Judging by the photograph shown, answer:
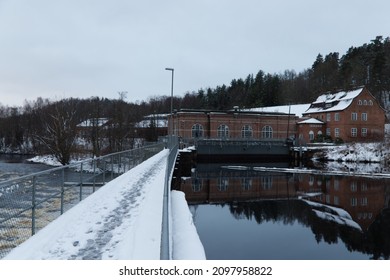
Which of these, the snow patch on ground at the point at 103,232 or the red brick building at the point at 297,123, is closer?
the snow patch on ground at the point at 103,232

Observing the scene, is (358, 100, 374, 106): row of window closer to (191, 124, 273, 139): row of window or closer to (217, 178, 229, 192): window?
(191, 124, 273, 139): row of window

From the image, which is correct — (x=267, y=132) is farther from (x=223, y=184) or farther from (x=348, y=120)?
(x=223, y=184)

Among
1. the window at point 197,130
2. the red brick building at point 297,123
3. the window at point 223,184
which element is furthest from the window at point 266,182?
the window at point 197,130

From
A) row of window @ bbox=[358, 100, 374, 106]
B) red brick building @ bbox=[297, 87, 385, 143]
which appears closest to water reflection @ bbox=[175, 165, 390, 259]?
red brick building @ bbox=[297, 87, 385, 143]

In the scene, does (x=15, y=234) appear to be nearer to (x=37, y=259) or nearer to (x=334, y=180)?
(x=37, y=259)

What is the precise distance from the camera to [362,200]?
2480cm

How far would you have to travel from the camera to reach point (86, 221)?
9383 mm

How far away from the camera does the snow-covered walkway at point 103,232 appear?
22.9 feet

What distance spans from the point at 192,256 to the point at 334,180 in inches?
1071

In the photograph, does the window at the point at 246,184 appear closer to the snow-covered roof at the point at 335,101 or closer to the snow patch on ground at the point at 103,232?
the snow patch on ground at the point at 103,232

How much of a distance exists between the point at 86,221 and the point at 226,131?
5496cm

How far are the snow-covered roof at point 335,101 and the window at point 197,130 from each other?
24864 millimetres

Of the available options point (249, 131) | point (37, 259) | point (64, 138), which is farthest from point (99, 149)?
point (37, 259)

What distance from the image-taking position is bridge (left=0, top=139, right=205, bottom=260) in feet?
23.3
